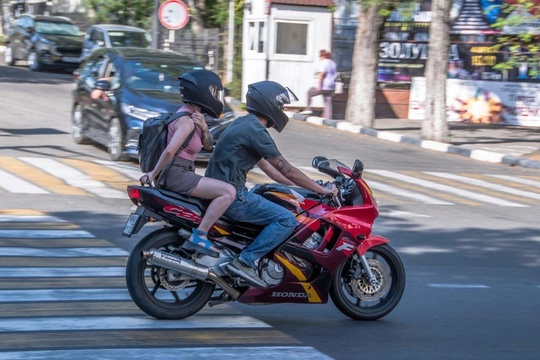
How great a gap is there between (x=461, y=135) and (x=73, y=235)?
52.8 ft

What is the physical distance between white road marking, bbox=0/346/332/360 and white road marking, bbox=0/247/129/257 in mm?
3348

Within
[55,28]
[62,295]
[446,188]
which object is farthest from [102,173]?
[55,28]

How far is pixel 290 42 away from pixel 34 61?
10661 mm

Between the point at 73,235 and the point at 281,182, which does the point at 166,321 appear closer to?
the point at 281,182

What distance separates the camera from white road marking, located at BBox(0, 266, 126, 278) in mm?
8579

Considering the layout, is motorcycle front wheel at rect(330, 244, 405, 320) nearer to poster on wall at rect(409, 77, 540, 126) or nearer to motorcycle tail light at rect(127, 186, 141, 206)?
motorcycle tail light at rect(127, 186, 141, 206)

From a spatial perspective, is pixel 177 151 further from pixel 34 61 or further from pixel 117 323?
pixel 34 61

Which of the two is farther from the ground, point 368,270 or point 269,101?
point 269,101

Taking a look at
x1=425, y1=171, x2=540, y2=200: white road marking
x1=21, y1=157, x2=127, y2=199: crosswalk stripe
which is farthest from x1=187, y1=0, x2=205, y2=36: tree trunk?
x1=21, y1=157, x2=127, y2=199: crosswalk stripe

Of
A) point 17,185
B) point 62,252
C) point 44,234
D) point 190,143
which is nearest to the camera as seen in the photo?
point 190,143

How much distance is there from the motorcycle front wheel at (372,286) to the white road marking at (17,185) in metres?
6.75

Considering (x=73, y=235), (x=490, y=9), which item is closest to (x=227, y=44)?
(x=490, y=9)

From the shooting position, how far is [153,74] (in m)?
17.0

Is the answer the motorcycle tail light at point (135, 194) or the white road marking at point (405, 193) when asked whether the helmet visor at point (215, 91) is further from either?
the white road marking at point (405, 193)
